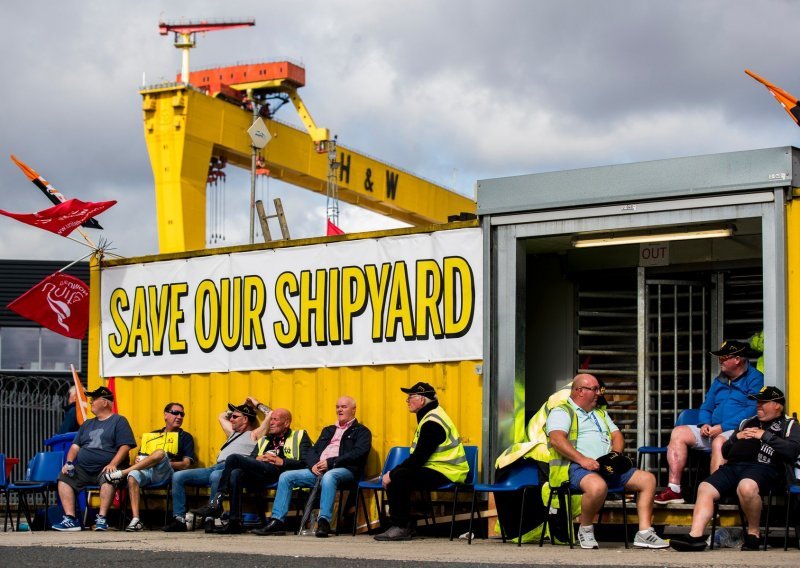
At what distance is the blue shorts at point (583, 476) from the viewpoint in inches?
391

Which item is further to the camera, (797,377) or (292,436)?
(292,436)

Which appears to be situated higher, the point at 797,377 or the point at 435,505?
the point at 797,377

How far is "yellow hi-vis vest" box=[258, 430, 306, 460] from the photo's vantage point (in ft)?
40.6

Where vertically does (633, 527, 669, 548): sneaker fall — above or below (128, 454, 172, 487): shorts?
below

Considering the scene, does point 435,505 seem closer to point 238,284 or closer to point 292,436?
point 292,436

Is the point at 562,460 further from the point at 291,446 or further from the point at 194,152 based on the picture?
the point at 194,152

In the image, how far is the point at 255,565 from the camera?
789 centimetres

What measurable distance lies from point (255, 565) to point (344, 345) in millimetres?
4793

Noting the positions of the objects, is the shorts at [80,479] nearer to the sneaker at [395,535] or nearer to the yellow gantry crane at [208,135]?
the sneaker at [395,535]

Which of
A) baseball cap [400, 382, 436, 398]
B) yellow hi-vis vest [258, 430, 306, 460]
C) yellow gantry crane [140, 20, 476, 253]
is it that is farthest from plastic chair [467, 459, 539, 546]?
yellow gantry crane [140, 20, 476, 253]

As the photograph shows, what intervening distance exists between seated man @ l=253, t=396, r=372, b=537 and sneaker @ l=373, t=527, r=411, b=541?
73 centimetres

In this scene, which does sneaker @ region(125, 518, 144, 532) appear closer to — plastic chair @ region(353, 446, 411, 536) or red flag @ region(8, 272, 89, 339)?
plastic chair @ region(353, 446, 411, 536)

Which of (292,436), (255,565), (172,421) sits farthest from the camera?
(172,421)

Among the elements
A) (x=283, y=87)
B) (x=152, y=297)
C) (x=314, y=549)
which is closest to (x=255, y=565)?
(x=314, y=549)
